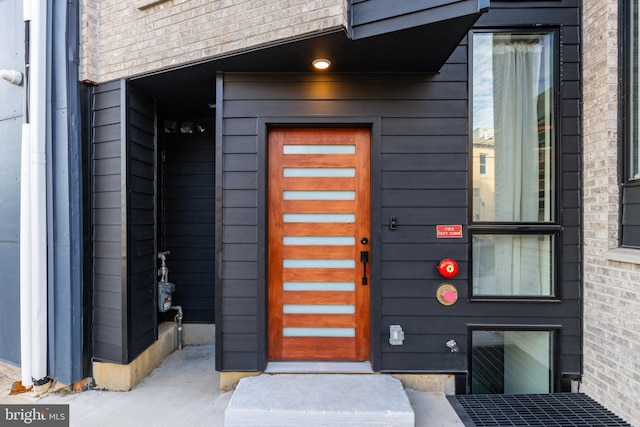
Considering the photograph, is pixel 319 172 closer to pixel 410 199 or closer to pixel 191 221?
pixel 410 199

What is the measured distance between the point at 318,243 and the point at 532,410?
2020 millimetres

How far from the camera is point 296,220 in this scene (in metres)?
2.74

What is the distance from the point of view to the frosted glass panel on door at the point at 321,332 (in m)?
2.72

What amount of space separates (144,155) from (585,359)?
13.7 feet

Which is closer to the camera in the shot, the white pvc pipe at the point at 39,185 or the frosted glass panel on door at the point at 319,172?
the white pvc pipe at the point at 39,185

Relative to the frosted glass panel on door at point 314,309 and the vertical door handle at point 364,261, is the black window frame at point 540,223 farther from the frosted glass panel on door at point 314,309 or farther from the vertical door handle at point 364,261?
the frosted glass panel on door at point 314,309

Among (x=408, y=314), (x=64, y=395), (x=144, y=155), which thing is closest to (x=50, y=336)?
(x=64, y=395)

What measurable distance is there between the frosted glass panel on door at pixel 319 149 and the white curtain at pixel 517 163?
1254mm

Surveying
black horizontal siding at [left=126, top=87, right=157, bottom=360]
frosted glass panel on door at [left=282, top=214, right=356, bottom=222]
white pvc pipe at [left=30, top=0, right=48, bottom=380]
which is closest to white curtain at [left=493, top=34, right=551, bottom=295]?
frosted glass panel on door at [left=282, top=214, right=356, bottom=222]

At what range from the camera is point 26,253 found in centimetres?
255

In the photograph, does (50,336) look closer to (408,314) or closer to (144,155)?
(144,155)

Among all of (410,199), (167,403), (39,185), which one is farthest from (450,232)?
(39,185)

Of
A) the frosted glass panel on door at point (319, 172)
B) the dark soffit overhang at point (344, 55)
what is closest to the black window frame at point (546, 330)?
the frosted glass panel on door at point (319, 172)

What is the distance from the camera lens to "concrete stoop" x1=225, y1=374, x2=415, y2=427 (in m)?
2.04
